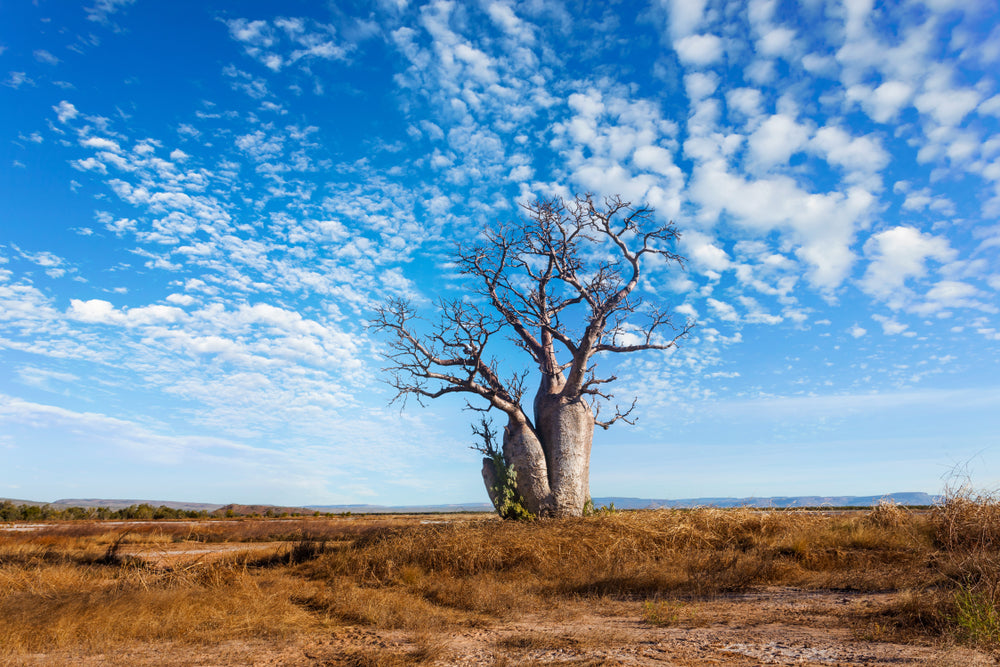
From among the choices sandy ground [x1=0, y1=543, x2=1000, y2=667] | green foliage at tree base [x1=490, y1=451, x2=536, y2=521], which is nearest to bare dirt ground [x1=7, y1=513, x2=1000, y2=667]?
sandy ground [x1=0, y1=543, x2=1000, y2=667]

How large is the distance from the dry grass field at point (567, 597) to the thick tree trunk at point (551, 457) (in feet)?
4.42

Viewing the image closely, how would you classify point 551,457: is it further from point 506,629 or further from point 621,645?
point 621,645

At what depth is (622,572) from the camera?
753cm

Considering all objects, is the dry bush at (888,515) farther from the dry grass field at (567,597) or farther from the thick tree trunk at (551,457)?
the thick tree trunk at (551,457)

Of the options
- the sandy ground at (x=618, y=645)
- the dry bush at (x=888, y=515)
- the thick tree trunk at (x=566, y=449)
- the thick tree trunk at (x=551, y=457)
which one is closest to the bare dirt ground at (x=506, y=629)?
the sandy ground at (x=618, y=645)

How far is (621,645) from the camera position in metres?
4.48

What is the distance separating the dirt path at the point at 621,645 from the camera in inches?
159

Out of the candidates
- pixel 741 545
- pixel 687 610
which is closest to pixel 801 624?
pixel 687 610

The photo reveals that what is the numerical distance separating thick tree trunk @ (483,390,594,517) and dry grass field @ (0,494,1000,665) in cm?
135

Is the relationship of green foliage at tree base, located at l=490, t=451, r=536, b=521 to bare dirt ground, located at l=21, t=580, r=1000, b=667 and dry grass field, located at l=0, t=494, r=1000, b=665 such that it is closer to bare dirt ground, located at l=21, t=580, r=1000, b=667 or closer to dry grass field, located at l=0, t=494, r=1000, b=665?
dry grass field, located at l=0, t=494, r=1000, b=665

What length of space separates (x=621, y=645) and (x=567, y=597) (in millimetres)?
2446

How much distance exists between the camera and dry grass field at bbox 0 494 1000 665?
14.5ft

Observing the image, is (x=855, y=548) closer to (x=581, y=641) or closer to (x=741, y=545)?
(x=741, y=545)

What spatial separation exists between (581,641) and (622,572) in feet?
10.3
